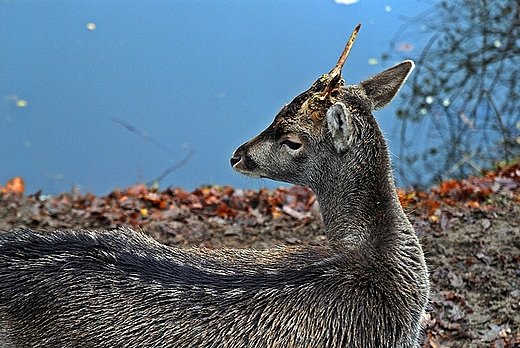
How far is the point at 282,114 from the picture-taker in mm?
3957

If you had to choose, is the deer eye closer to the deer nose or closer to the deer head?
the deer head

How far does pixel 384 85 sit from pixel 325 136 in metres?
0.59

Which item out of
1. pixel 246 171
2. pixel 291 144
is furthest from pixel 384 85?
pixel 246 171

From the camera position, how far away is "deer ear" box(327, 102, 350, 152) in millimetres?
3528

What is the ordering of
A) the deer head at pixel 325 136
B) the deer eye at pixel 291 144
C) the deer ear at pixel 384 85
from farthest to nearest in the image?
1. the deer ear at pixel 384 85
2. the deer eye at pixel 291 144
3. the deer head at pixel 325 136

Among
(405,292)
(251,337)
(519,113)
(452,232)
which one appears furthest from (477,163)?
(251,337)

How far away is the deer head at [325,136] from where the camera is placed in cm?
369

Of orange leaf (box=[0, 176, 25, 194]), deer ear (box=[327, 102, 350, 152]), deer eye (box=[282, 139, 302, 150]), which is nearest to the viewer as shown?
deer ear (box=[327, 102, 350, 152])

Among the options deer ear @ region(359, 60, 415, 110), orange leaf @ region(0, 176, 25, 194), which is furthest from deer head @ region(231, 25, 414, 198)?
orange leaf @ region(0, 176, 25, 194)

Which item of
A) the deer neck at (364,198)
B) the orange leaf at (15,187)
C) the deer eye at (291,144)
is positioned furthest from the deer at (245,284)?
the orange leaf at (15,187)

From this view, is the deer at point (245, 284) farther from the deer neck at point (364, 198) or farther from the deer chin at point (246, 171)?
the deer chin at point (246, 171)

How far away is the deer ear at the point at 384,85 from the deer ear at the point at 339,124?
0.48 m

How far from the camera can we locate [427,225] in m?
6.19

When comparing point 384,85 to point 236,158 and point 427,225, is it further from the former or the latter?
point 427,225
